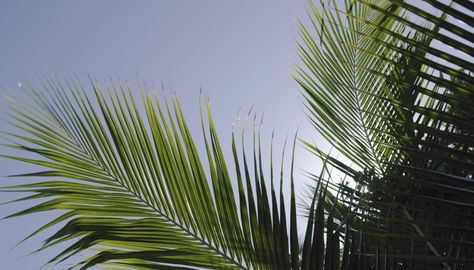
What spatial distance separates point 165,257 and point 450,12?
31.7 inches

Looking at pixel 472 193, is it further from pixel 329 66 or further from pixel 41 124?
pixel 329 66

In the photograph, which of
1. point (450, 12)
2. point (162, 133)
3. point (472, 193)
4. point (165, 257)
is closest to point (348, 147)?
point (162, 133)

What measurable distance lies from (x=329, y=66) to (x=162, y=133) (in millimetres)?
1014

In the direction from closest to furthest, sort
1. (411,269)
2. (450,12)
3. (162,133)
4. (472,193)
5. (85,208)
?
1. (450,12)
2. (472,193)
3. (411,269)
4. (85,208)
5. (162,133)

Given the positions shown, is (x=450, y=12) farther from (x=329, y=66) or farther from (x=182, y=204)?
(x=329, y=66)

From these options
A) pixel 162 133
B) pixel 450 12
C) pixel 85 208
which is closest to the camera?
pixel 450 12

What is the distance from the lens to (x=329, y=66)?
2.19 metres

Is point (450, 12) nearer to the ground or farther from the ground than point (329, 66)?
nearer to the ground

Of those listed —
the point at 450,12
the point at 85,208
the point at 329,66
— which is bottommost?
the point at 85,208

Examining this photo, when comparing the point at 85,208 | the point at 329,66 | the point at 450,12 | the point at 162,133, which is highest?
the point at 329,66

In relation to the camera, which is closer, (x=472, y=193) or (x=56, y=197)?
(x=472, y=193)

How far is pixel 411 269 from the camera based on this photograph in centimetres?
117

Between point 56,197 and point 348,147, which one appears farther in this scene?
point 348,147

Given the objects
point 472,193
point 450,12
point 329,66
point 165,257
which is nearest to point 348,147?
point 329,66
